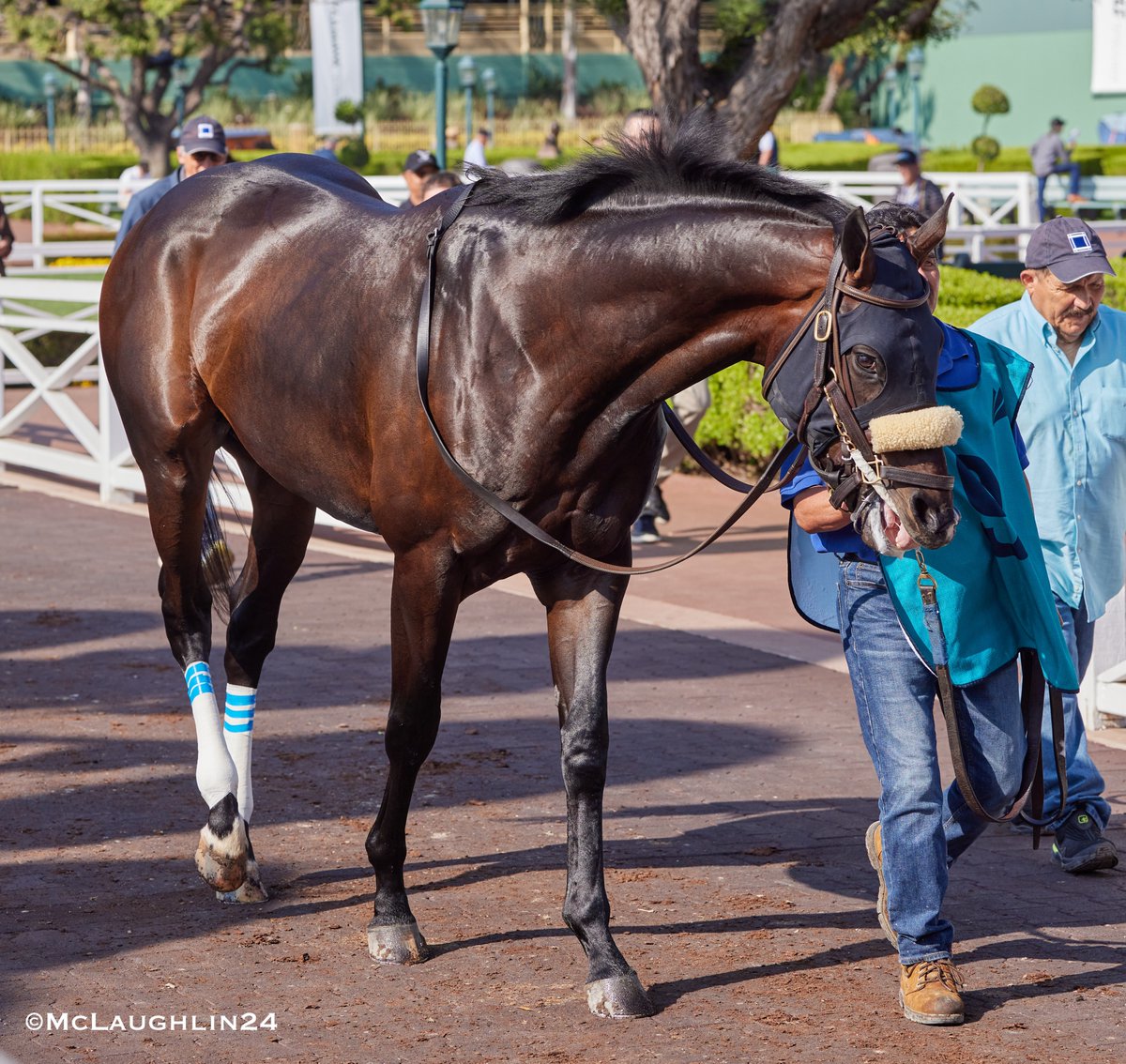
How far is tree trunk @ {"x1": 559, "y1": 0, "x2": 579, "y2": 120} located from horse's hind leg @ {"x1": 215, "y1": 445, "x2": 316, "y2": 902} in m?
53.9

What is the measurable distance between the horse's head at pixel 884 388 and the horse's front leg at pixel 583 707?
95cm

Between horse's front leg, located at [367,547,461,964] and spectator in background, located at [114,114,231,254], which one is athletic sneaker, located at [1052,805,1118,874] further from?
spectator in background, located at [114,114,231,254]

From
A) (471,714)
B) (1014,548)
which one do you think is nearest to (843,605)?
(1014,548)

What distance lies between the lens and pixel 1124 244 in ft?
84.1

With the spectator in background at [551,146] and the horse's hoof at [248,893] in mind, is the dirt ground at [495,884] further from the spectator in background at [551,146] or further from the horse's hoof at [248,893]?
the spectator in background at [551,146]

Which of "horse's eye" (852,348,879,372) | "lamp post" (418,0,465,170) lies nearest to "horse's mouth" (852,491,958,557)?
"horse's eye" (852,348,879,372)

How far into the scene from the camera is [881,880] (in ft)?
14.4

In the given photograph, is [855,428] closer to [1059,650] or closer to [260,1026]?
[1059,650]

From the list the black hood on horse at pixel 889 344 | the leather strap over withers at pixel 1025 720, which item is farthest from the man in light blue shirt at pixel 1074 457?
the black hood on horse at pixel 889 344

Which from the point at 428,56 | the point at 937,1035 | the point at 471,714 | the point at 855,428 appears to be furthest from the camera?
the point at 428,56

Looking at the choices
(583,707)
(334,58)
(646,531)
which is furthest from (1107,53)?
(583,707)

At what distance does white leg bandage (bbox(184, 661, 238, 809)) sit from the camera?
501 centimetres

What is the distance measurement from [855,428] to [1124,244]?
23.9 m

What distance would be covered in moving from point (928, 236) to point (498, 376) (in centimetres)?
111
